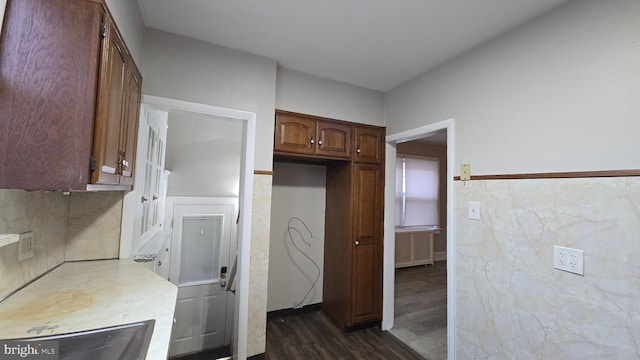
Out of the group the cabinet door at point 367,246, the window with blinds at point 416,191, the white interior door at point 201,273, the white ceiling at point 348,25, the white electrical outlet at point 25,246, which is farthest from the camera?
the window with blinds at point 416,191

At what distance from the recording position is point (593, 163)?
130cm

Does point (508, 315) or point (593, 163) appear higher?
point (593, 163)

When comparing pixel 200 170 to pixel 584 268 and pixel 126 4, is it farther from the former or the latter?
pixel 584 268

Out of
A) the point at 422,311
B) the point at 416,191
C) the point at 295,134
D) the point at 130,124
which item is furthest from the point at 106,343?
the point at 416,191

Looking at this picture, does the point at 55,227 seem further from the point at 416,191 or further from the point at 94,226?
the point at 416,191

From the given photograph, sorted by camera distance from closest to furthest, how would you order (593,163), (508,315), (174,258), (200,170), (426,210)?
(593,163)
(508,315)
(174,258)
(200,170)
(426,210)

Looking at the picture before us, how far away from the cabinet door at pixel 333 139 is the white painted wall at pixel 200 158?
1.41 meters

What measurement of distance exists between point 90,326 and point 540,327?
7.44 feet

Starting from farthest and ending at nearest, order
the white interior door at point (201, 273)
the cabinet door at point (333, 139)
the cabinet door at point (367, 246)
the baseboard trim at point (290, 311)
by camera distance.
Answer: the white interior door at point (201, 273) < the baseboard trim at point (290, 311) < the cabinet door at point (367, 246) < the cabinet door at point (333, 139)

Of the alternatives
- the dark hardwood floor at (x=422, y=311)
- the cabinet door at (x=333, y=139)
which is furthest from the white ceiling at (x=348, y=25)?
the dark hardwood floor at (x=422, y=311)

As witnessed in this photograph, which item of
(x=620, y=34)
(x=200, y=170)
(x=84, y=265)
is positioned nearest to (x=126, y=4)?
(x=84, y=265)

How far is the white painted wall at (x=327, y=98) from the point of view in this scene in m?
2.44

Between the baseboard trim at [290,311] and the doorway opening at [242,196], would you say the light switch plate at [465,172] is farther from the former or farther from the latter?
the baseboard trim at [290,311]

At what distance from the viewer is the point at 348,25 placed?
1737mm
